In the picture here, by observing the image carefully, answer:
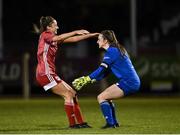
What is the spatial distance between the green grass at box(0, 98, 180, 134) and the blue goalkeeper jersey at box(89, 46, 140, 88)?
986 millimetres

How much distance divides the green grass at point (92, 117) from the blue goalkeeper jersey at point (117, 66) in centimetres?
99

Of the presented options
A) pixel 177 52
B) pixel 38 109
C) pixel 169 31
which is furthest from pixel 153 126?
pixel 169 31

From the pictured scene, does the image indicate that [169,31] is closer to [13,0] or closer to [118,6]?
[118,6]

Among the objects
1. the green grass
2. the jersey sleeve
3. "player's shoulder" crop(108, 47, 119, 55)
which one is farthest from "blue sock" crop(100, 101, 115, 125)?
the jersey sleeve

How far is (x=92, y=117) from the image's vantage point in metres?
17.6

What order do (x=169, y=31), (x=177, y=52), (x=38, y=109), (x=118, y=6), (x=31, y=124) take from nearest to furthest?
1. (x=31, y=124)
2. (x=38, y=109)
3. (x=177, y=52)
4. (x=169, y=31)
5. (x=118, y=6)

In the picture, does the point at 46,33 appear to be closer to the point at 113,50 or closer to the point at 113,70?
the point at 113,50

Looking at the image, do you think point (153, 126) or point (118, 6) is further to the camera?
point (118, 6)

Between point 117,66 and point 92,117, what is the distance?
149 inches

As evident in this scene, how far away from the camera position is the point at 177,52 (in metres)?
32.2

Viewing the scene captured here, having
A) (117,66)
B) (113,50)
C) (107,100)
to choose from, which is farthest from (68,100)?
(113,50)

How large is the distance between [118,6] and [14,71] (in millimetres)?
11601

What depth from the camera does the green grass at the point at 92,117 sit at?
13891 millimetres

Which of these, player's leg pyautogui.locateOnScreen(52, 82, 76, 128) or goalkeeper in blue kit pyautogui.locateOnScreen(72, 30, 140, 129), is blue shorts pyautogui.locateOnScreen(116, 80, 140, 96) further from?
player's leg pyautogui.locateOnScreen(52, 82, 76, 128)
